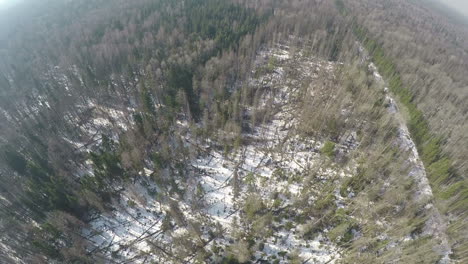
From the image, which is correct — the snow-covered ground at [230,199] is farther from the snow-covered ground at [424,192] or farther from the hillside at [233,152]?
the snow-covered ground at [424,192]

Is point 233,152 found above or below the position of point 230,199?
above

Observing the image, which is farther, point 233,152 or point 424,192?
point 233,152

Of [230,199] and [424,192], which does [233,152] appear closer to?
[230,199]

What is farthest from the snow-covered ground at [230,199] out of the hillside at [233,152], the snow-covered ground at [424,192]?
the snow-covered ground at [424,192]

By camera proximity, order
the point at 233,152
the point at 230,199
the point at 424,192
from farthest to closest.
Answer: the point at 233,152, the point at 230,199, the point at 424,192

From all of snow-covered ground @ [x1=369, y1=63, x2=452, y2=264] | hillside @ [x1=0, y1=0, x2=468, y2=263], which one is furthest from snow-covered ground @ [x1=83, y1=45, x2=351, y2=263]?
snow-covered ground @ [x1=369, y1=63, x2=452, y2=264]

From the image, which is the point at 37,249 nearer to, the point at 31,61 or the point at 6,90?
the point at 6,90

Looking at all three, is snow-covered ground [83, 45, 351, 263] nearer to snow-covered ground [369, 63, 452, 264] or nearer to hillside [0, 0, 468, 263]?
hillside [0, 0, 468, 263]

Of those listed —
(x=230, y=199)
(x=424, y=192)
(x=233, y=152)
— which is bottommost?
(x=230, y=199)

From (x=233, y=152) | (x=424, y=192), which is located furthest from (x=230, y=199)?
(x=424, y=192)

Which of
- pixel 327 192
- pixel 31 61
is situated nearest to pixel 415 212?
pixel 327 192
